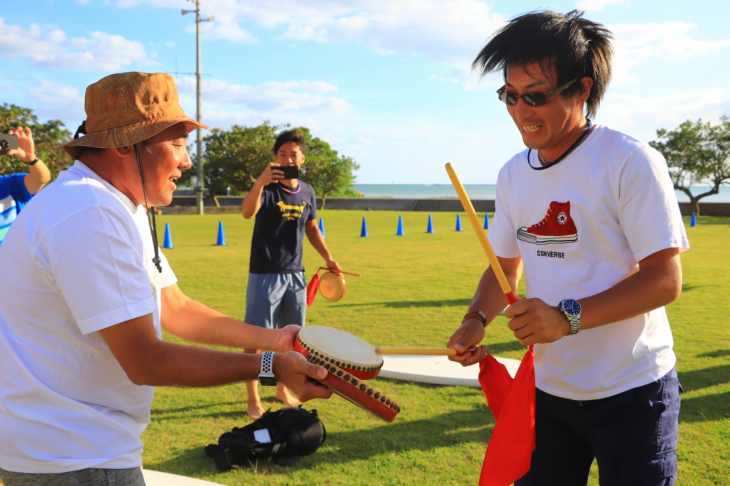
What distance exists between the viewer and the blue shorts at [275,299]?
16.1 ft

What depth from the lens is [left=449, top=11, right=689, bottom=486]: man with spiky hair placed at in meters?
1.92

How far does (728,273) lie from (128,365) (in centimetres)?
1268

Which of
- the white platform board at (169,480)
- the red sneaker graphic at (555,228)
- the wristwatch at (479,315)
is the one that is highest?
the red sneaker graphic at (555,228)

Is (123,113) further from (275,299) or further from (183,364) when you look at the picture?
(275,299)

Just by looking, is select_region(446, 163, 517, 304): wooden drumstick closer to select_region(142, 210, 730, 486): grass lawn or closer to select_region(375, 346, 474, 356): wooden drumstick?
select_region(375, 346, 474, 356): wooden drumstick

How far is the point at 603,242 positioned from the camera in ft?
6.75

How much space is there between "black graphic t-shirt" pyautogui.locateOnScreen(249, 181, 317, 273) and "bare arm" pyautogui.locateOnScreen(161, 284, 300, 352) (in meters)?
2.63

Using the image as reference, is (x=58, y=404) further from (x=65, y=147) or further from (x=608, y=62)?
(x=608, y=62)

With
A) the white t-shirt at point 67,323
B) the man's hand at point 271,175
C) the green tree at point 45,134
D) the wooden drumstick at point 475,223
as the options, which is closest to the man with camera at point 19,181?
the man's hand at point 271,175

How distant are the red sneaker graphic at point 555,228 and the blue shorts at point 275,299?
9.86 feet

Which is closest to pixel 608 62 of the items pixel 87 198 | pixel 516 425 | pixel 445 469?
pixel 516 425

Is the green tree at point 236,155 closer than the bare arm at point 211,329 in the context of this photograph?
No

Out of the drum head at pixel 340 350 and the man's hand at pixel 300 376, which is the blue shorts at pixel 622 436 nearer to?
the drum head at pixel 340 350

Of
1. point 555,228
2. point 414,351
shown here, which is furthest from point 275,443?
point 555,228
